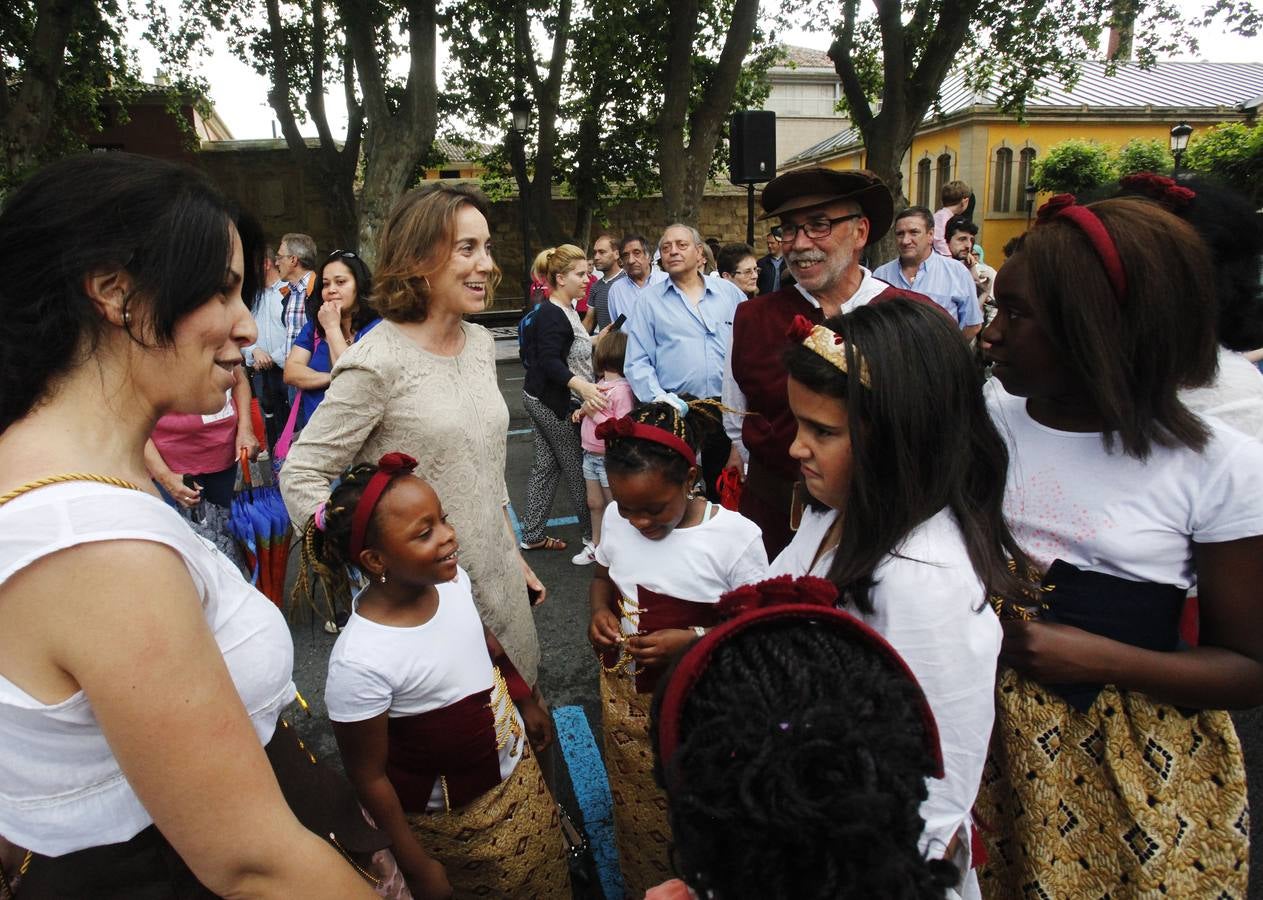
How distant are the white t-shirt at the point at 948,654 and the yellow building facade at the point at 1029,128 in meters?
27.8

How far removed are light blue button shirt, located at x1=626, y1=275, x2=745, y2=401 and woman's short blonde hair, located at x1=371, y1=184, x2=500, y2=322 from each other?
8.11ft

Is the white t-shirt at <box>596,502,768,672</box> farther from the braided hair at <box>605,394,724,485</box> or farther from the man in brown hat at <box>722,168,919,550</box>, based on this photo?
the man in brown hat at <box>722,168,919,550</box>

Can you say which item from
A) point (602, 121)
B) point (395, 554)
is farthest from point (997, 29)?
point (395, 554)

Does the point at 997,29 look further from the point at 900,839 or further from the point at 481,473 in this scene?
the point at 900,839

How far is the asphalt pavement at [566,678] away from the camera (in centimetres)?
291

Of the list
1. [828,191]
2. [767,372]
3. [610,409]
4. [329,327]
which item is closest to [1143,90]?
[610,409]

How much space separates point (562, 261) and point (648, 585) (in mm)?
3868

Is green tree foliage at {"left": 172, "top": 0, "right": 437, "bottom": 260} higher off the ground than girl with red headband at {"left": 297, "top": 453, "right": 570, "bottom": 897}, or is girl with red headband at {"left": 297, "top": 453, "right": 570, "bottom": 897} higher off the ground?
green tree foliage at {"left": 172, "top": 0, "right": 437, "bottom": 260}

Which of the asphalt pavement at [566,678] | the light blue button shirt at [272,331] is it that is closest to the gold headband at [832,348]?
the asphalt pavement at [566,678]

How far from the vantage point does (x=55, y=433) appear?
3.40 ft

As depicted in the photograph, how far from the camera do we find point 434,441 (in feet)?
7.47

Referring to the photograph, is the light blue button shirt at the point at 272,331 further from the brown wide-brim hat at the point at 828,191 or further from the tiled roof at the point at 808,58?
the tiled roof at the point at 808,58

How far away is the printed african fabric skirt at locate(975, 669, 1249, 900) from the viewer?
1.43m

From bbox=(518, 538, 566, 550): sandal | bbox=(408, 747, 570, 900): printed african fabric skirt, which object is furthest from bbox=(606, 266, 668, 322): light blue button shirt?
bbox=(408, 747, 570, 900): printed african fabric skirt
